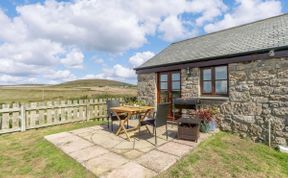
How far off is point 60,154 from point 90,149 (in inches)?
28.3

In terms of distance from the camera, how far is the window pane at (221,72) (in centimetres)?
591

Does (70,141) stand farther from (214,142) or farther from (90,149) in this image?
(214,142)

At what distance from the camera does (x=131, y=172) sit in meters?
2.99

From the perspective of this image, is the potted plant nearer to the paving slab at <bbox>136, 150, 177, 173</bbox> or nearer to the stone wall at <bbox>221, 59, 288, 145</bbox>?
the stone wall at <bbox>221, 59, 288, 145</bbox>

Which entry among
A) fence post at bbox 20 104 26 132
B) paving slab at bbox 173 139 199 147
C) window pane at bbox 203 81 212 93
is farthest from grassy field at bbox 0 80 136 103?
paving slab at bbox 173 139 199 147

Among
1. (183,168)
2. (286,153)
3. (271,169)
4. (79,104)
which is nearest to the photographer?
(183,168)

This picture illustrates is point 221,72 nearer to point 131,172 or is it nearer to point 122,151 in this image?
point 122,151

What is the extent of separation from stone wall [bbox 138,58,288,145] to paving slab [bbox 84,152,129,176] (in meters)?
4.14

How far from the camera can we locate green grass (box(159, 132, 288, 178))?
3.15m

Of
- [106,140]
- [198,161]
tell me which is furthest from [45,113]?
[198,161]

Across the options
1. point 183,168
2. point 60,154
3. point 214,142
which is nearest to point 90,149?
point 60,154

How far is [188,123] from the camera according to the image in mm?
4793

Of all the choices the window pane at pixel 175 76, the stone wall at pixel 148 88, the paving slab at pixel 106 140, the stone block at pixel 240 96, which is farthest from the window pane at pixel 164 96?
the paving slab at pixel 106 140

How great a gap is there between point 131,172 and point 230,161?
2.32 m
